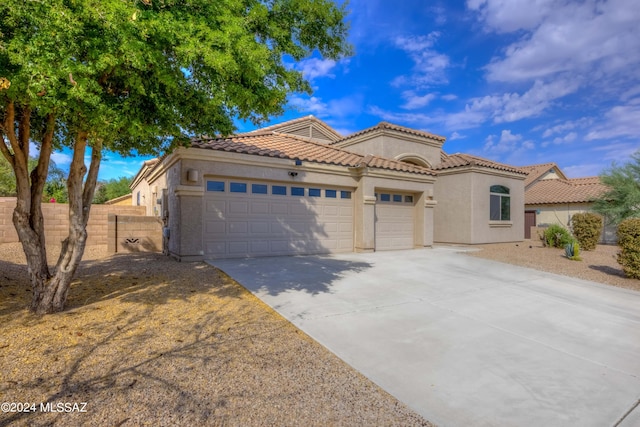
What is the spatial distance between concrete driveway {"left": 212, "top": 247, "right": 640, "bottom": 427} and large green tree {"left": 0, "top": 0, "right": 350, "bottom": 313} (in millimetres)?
3369

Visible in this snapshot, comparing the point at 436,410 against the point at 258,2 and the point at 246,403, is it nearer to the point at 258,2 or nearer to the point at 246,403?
the point at 246,403

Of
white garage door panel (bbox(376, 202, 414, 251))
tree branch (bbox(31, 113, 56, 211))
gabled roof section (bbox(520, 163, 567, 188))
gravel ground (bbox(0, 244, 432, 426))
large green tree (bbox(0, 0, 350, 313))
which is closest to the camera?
gravel ground (bbox(0, 244, 432, 426))

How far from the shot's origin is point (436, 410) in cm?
304

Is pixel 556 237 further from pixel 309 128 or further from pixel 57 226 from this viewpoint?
pixel 57 226

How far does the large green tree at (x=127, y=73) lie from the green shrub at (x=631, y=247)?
9512 millimetres

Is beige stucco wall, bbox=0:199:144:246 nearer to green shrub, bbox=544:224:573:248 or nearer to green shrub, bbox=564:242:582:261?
green shrub, bbox=564:242:582:261

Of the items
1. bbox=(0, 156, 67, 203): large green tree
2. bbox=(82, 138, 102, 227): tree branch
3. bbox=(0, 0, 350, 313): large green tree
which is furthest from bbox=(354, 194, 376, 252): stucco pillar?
bbox=(0, 156, 67, 203): large green tree

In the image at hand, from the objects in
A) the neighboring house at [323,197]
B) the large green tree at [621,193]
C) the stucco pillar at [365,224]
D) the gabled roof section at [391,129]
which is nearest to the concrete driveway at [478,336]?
the neighboring house at [323,197]

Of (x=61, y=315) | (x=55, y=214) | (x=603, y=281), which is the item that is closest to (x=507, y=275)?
(x=603, y=281)

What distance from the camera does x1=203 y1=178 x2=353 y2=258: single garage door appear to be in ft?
34.0

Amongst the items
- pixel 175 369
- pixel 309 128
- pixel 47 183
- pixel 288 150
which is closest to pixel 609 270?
pixel 288 150

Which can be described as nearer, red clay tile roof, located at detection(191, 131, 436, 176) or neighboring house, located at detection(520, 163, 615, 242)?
red clay tile roof, located at detection(191, 131, 436, 176)

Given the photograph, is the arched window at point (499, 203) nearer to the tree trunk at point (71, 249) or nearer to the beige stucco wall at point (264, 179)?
the beige stucco wall at point (264, 179)

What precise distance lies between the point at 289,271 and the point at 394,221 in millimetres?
6909
